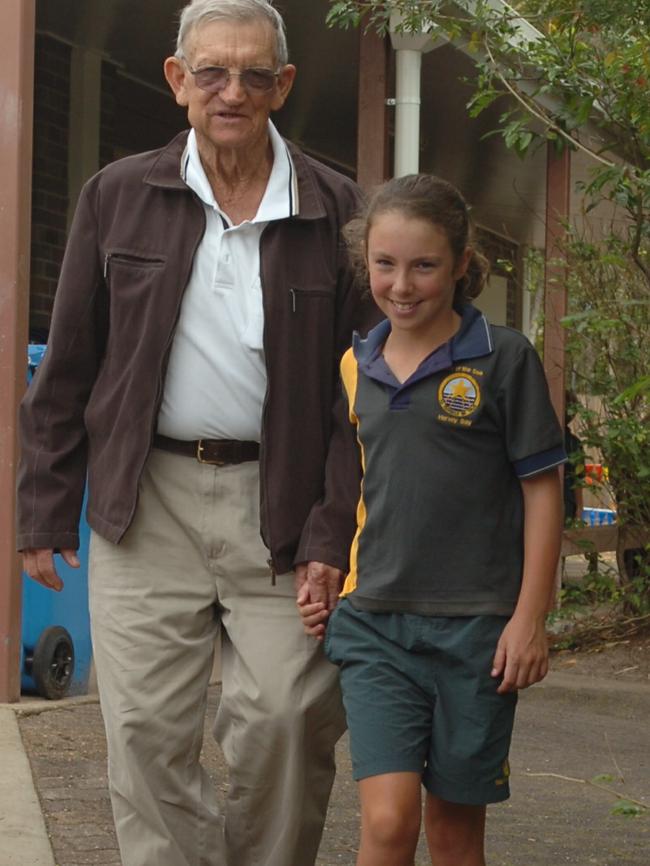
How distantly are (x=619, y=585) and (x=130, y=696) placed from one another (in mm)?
7183

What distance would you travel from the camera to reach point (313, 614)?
362cm

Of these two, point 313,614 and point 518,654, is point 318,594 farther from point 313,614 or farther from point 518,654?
point 518,654

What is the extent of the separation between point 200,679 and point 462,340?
3.21 ft

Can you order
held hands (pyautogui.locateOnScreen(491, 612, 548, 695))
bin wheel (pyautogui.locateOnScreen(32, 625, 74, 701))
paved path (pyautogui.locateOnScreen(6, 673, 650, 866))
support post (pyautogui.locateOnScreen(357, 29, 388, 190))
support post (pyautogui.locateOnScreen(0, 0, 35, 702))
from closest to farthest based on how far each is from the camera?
1. held hands (pyautogui.locateOnScreen(491, 612, 548, 695))
2. paved path (pyautogui.locateOnScreen(6, 673, 650, 866))
3. support post (pyautogui.locateOnScreen(0, 0, 35, 702))
4. bin wheel (pyautogui.locateOnScreen(32, 625, 74, 701))
5. support post (pyautogui.locateOnScreen(357, 29, 388, 190))

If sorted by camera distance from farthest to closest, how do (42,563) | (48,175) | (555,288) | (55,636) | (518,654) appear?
1. (48,175)
2. (555,288)
3. (55,636)
4. (42,563)
5. (518,654)

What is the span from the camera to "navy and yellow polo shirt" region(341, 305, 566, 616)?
3395 millimetres

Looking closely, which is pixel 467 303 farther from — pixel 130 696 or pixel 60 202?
pixel 60 202

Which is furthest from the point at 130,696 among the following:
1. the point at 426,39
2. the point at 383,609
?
the point at 426,39

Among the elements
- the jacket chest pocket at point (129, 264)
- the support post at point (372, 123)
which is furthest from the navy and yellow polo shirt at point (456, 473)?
the support post at point (372, 123)

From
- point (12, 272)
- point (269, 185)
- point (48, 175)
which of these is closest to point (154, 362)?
point (269, 185)

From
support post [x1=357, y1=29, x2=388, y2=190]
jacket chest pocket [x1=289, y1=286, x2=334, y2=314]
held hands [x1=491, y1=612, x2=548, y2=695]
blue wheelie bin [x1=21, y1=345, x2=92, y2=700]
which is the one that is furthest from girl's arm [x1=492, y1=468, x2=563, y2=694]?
support post [x1=357, y1=29, x2=388, y2=190]

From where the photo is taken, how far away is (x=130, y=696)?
3680mm

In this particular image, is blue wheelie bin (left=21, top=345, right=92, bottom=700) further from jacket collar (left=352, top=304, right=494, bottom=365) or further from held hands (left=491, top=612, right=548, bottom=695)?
held hands (left=491, top=612, right=548, bottom=695)

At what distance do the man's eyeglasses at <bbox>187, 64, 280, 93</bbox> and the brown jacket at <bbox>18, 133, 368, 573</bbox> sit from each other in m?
0.22
